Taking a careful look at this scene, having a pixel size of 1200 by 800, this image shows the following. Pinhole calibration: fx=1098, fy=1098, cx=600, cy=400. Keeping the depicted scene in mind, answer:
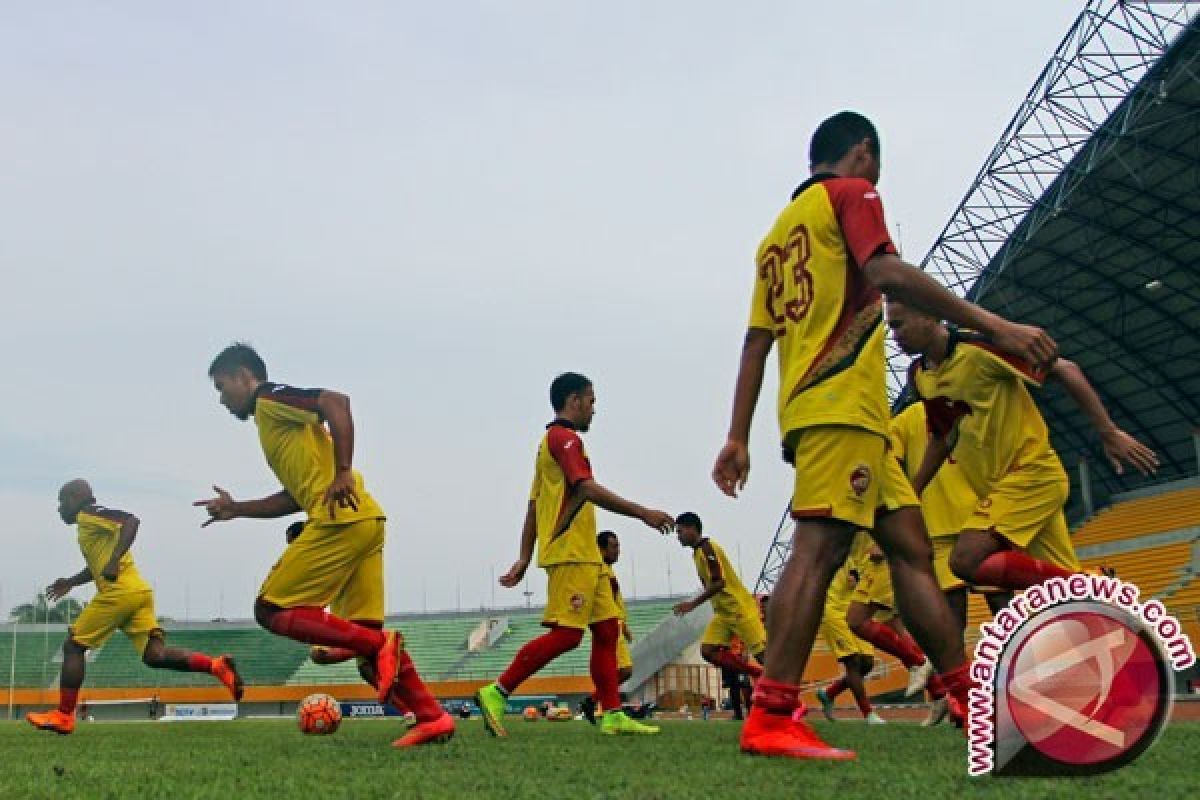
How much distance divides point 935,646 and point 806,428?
47.4 inches

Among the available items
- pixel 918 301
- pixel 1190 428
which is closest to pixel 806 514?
pixel 918 301

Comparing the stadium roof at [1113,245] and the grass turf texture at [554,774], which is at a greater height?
the stadium roof at [1113,245]

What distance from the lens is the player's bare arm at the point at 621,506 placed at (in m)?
5.68

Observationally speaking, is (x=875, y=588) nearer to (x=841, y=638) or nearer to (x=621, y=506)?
(x=841, y=638)

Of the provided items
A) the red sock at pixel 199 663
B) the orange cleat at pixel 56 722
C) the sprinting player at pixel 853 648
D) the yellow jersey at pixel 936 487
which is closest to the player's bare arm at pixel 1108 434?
the yellow jersey at pixel 936 487

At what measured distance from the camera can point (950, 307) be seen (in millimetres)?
3355

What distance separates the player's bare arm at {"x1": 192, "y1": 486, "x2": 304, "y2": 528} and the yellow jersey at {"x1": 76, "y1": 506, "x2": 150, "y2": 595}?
3.96 m

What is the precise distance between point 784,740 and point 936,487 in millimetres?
4234

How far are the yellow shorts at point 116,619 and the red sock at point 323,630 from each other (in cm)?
499

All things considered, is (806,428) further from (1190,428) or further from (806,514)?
(1190,428)

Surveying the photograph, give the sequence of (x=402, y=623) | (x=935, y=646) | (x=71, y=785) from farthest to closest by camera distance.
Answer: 1. (x=402, y=623)
2. (x=935, y=646)
3. (x=71, y=785)

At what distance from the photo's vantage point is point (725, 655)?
Result: 1129 cm

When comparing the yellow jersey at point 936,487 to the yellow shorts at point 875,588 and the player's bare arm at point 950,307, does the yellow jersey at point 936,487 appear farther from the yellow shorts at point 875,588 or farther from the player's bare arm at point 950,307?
the player's bare arm at point 950,307

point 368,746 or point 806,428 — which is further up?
point 806,428
